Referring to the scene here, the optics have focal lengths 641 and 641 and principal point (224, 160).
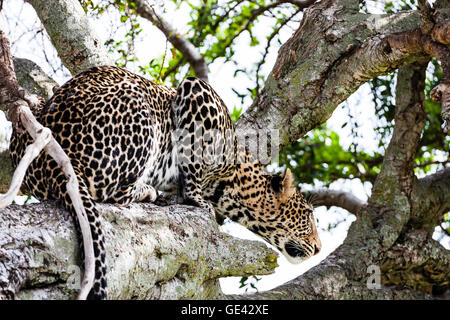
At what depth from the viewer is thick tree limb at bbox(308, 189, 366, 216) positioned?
33.6 ft

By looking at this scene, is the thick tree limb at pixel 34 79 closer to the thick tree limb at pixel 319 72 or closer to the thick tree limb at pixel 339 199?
the thick tree limb at pixel 319 72

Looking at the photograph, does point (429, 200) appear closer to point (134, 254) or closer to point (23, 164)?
point (134, 254)

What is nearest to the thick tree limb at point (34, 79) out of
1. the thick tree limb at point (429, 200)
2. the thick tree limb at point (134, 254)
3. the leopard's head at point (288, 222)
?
the thick tree limb at point (134, 254)

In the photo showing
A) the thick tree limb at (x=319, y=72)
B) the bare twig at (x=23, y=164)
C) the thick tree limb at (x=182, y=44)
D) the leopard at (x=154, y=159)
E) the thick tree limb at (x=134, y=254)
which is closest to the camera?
the bare twig at (x=23, y=164)

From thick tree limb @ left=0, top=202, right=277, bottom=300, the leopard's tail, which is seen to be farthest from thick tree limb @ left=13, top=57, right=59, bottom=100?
the leopard's tail

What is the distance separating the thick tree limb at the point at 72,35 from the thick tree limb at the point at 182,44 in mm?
1395

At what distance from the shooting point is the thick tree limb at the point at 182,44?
958 cm

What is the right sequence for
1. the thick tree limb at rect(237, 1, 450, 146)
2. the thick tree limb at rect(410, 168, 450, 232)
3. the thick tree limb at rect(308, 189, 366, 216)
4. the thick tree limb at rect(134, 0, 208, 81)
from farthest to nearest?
the thick tree limb at rect(308, 189, 366, 216) → the thick tree limb at rect(134, 0, 208, 81) → the thick tree limb at rect(410, 168, 450, 232) → the thick tree limb at rect(237, 1, 450, 146)

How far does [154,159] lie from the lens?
21.5ft

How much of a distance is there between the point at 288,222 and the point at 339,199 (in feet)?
8.78

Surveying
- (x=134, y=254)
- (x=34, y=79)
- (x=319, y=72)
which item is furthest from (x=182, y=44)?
(x=134, y=254)

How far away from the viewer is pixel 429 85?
420 inches

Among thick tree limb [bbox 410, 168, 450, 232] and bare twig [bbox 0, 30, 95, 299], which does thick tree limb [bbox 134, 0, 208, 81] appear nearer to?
thick tree limb [bbox 410, 168, 450, 232]

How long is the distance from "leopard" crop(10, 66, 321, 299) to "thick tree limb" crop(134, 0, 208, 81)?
8.06ft
